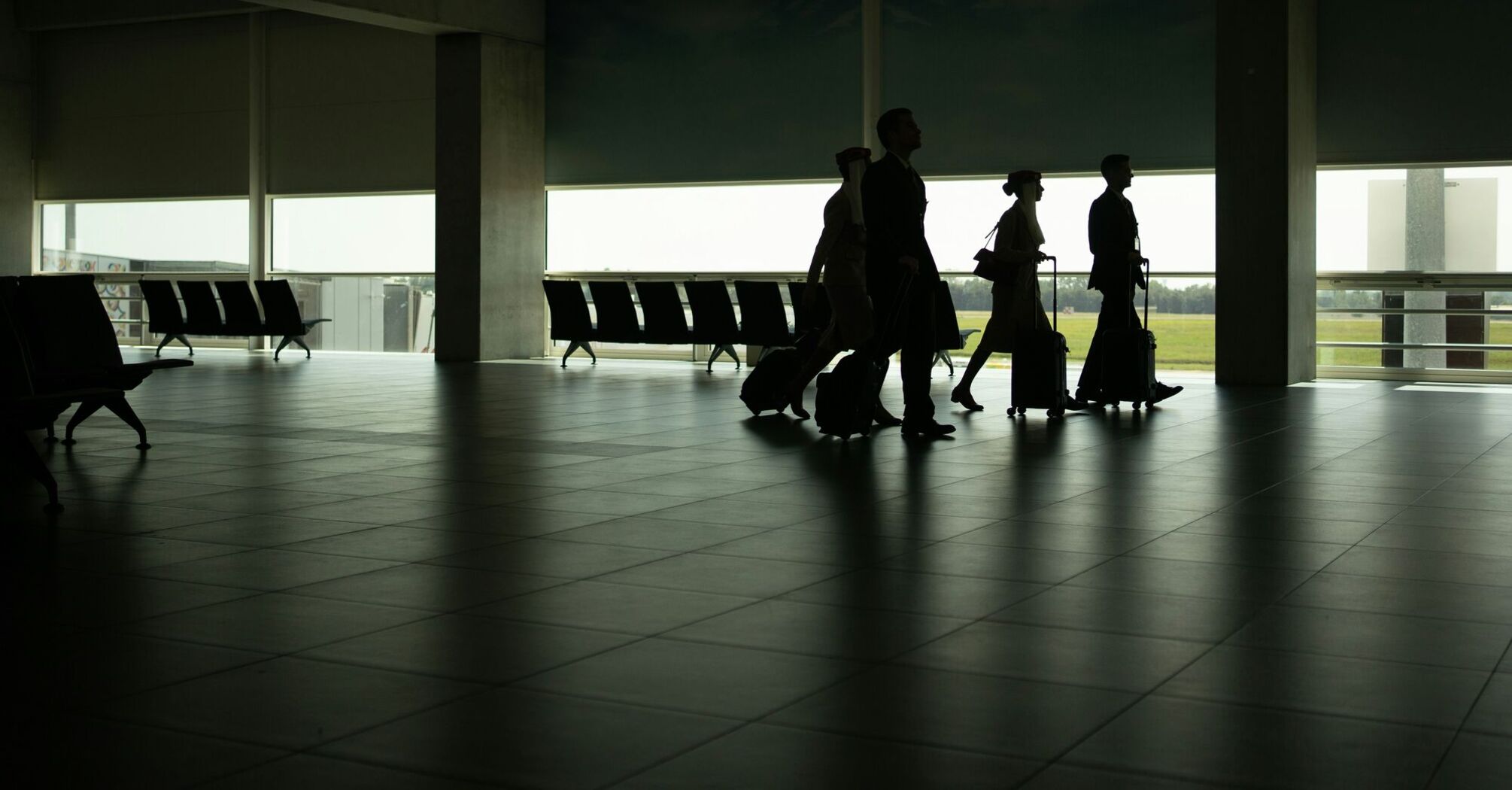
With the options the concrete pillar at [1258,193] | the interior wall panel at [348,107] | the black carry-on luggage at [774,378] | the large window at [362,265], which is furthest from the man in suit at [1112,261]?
the large window at [362,265]

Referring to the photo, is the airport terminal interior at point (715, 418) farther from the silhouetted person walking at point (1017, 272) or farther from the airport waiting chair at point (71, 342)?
the silhouetted person walking at point (1017, 272)

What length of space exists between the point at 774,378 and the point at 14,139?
17.7 metres

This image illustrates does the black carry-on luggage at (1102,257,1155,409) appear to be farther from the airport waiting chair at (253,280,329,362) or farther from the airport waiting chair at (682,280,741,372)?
the airport waiting chair at (253,280,329,362)

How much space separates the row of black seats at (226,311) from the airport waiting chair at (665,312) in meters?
4.53

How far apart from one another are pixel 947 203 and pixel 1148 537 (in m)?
13.7

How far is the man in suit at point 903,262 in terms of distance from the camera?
8328 millimetres

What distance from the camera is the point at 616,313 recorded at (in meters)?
17.5

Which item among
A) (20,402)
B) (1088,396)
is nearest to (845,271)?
(1088,396)

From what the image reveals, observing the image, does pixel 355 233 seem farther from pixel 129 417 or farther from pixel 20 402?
pixel 20 402

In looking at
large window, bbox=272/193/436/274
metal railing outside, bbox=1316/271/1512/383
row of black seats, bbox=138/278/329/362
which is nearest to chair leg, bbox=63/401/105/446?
row of black seats, bbox=138/278/329/362

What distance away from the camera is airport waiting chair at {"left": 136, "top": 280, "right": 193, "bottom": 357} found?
63.1 ft

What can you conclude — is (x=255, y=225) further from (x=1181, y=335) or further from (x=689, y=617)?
(x=689, y=617)

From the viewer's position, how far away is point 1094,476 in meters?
6.71

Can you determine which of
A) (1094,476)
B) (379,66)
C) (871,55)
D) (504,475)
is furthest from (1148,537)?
(379,66)
